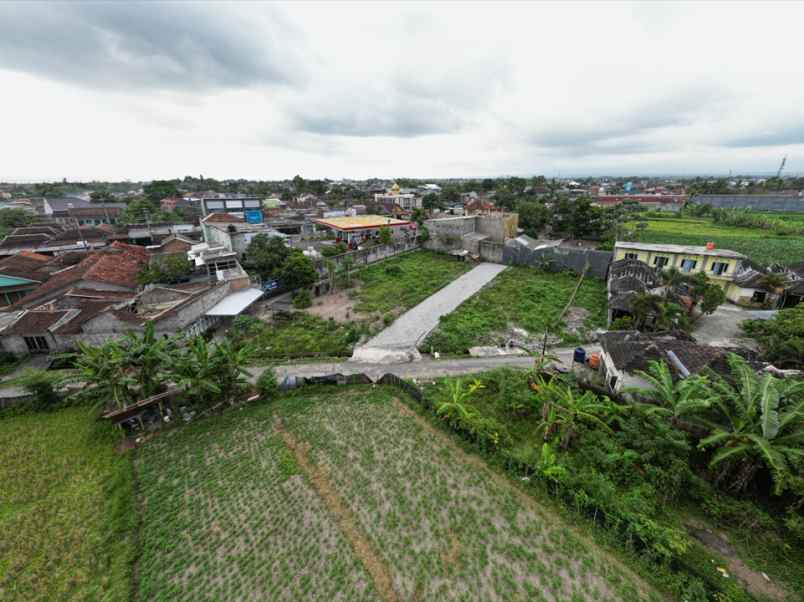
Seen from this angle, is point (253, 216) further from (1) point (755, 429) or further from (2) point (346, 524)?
(1) point (755, 429)

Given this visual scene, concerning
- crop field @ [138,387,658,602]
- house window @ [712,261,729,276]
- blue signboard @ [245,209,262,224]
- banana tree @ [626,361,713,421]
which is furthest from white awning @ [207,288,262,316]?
house window @ [712,261,729,276]

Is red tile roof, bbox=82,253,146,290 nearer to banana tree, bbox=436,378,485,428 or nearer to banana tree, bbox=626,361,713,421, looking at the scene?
banana tree, bbox=436,378,485,428

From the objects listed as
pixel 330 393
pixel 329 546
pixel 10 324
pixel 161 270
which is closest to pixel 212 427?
pixel 330 393

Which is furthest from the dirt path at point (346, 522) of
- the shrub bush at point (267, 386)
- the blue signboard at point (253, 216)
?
the blue signboard at point (253, 216)

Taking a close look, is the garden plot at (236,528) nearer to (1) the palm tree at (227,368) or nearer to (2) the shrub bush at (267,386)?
(1) the palm tree at (227,368)

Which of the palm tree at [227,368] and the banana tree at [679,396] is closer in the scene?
the banana tree at [679,396]

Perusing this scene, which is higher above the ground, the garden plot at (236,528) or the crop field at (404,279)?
the crop field at (404,279)
